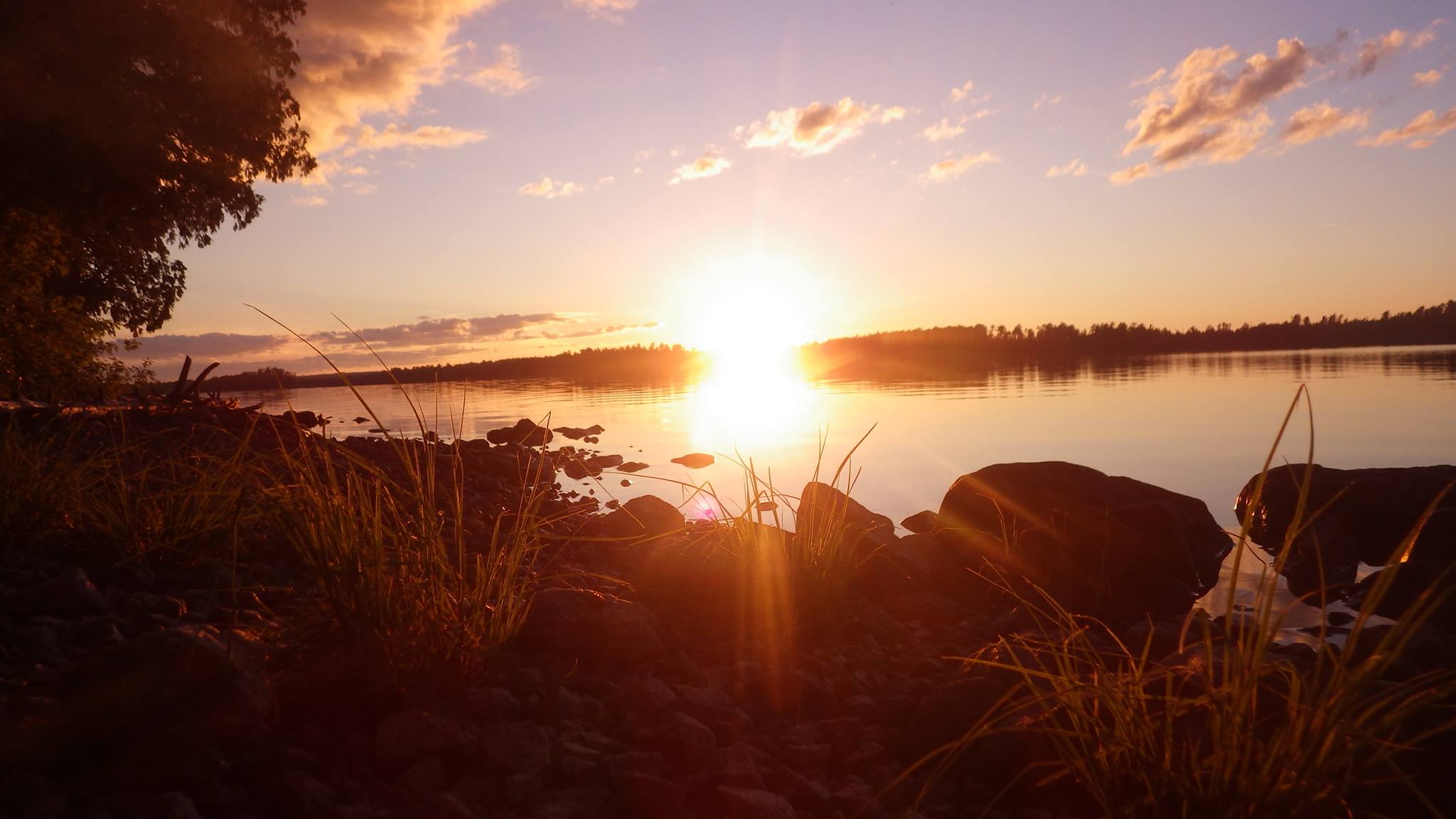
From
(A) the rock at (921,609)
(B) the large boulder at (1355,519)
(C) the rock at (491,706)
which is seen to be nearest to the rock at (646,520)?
(A) the rock at (921,609)

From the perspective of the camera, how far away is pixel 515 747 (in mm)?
2867

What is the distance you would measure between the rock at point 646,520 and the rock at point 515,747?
3.69 metres

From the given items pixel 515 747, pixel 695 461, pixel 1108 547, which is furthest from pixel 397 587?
pixel 695 461

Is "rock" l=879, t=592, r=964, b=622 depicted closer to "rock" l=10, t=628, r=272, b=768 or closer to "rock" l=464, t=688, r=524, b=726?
"rock" l=464, t=688, r=524, b=726

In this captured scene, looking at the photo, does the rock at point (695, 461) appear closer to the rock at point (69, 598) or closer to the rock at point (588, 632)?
the rock at point (588, 632)

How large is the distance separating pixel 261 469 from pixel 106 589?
0.85 m

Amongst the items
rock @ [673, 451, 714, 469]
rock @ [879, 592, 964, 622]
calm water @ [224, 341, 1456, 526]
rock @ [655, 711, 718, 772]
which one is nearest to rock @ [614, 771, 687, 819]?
rock @ [655, 711, 718, 772]

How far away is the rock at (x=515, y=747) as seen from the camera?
280 cm

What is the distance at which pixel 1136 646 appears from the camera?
4902 mm

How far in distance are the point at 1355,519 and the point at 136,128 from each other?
1908 centimetres

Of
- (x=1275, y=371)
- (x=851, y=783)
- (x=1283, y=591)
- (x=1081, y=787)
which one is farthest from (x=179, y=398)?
(x=1275, y=371)

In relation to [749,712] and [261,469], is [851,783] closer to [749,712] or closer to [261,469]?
[749,712]

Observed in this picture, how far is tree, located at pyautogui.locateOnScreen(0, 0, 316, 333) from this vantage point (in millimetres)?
13266

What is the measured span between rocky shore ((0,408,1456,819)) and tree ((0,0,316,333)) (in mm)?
10638
